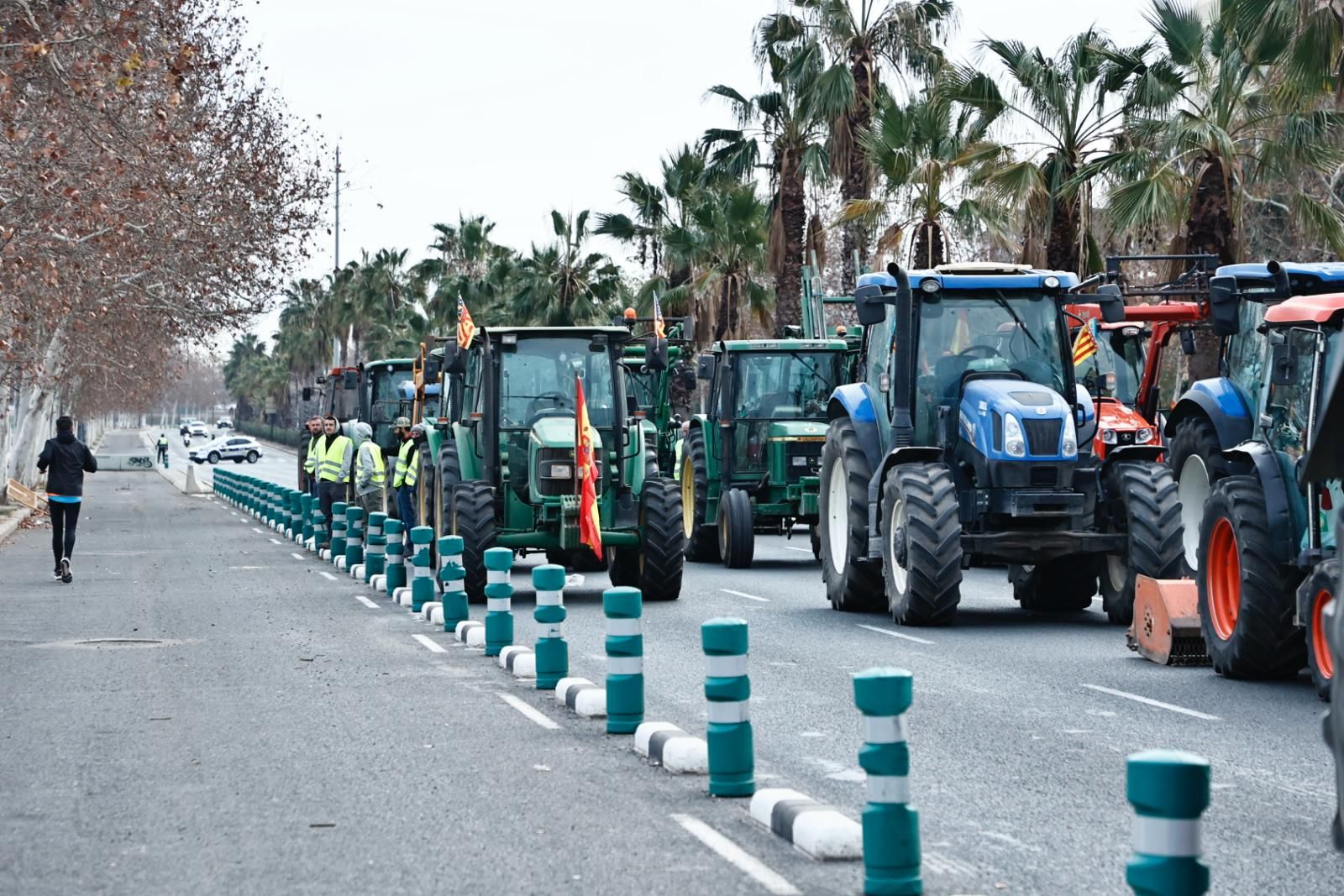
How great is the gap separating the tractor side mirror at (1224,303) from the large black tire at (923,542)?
3140mm

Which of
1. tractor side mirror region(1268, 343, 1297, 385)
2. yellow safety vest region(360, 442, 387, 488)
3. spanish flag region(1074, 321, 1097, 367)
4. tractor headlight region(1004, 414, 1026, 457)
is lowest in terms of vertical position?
yellow safety vest region(360, 442, 387, 488)

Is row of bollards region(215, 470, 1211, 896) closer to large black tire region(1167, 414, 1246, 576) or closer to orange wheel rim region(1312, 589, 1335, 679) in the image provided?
orange wheel rim region(1312, 589, 1335, 679)

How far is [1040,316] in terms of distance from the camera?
1681 cm

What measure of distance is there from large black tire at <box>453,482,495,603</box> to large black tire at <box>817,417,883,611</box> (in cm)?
326

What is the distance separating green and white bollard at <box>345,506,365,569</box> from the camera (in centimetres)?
2423

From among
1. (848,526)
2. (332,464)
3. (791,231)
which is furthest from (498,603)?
(791,231)

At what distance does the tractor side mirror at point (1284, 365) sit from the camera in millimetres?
12062

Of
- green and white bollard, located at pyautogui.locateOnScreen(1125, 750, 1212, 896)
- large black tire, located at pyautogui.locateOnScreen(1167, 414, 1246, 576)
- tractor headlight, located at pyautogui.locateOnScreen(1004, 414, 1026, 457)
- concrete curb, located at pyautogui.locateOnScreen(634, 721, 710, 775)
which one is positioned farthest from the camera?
tractor headlight, located at pyautogui.locateOnScreen(1004, 414, 1026, 457)

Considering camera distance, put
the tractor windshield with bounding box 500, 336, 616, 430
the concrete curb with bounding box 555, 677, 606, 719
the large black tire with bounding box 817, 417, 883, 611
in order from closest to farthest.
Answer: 1. the concrete curb with bounding box 555, 677, 606, 719
2. the large black tire with bounding box 817, 417, 883, 611
3. the tractor windshield with bounding box 500, 336, 616, 430

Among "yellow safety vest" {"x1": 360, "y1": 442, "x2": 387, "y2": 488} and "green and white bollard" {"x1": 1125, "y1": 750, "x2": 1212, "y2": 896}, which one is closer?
"green and white bollard" {"x1": 1125, "y1": 750, "x2": 1212, "y2": 896}

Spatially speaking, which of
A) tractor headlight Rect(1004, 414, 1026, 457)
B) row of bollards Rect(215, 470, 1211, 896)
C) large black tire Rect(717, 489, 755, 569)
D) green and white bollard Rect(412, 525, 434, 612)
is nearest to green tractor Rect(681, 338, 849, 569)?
large black tire Rect(717, 489, 755, 569)

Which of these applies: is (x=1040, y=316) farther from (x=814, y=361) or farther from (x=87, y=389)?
(x=87, y=389)

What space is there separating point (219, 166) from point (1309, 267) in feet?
98.3

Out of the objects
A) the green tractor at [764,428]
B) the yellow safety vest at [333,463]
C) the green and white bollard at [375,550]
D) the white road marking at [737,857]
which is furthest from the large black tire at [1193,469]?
the yellow safety vest at [333,463]
